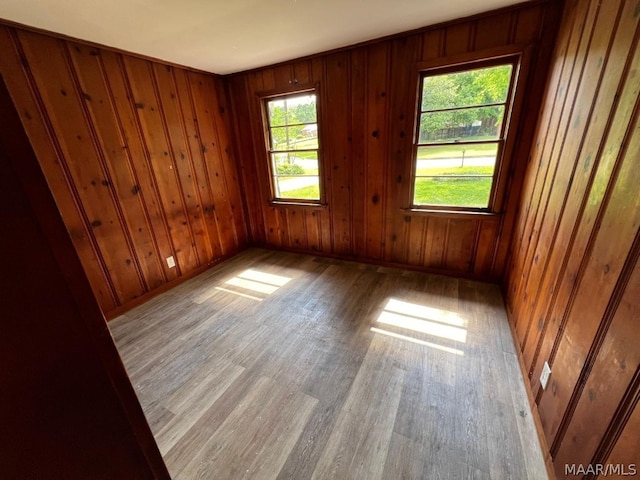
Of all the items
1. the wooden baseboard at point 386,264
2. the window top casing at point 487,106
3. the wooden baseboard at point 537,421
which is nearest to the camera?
the wooden baseboard at point 537,421

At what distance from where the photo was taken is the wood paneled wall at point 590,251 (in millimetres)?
869

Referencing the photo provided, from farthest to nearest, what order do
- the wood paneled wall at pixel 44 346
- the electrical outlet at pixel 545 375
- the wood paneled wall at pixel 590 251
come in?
1. the electrical outlet at pixel 545 375
2. the wood paneled wall at pixel 590 251
3. the wood paneled wall at pixel 44 346

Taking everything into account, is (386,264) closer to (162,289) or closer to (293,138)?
(293,138)

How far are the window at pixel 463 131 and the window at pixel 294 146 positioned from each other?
3.91 feet

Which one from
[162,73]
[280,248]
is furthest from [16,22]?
[280,248]

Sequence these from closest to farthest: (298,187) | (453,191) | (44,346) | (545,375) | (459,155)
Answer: (44,346) → (545,375) → (459,155) → (453,191) → (298,187)

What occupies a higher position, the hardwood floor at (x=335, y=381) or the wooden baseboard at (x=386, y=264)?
the wooden baseboard at (x=386, y=264)

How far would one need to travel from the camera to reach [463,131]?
234cm

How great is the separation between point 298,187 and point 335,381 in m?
2.40

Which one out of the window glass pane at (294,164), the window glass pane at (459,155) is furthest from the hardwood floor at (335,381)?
the window glass pane at (294,164)

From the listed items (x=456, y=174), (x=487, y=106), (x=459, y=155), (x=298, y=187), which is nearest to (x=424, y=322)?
(x=456, y=174)

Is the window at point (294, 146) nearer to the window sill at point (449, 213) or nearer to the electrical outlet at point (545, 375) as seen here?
the window sill at point (449, 213)

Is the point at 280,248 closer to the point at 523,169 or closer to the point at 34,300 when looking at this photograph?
the point at 523,169

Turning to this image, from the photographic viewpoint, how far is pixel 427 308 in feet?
7.53
